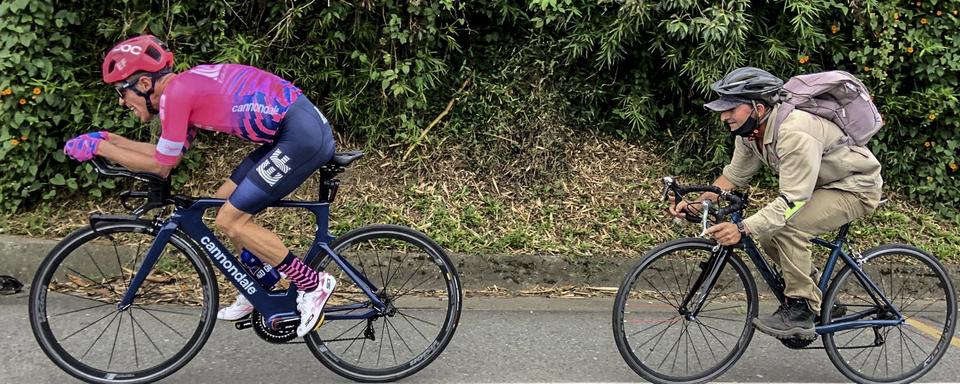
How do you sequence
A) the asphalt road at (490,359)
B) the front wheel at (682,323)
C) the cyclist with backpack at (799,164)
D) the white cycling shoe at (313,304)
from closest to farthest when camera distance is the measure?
the cyclist with backpack at (799,164), the white cycling shoe at (313,304), the front wheel at (682,323), the asphalt road at (490,359)

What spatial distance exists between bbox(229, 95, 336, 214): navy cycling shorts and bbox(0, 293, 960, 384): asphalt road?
0.96 m

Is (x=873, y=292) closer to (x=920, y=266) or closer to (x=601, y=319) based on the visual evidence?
(x=920, y=266)

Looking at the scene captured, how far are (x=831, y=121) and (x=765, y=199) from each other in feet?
9.41

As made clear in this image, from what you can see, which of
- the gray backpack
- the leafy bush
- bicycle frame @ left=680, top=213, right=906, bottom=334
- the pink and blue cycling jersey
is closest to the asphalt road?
bicycle frame @ left=680, top=213, right=906, bottom=334

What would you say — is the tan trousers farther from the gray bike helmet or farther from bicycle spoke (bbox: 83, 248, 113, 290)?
bicycle spoke (bbox: 83, 248, 113, 290)

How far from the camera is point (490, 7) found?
6.27 m

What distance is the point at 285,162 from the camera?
3.34m

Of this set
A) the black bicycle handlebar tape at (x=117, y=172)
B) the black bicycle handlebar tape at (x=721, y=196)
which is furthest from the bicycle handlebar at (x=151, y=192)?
the black bicycle handlebar tape at (x=721, y=196)

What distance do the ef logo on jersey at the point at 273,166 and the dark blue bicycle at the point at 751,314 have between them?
175 centimetres

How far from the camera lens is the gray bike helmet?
3.42 m

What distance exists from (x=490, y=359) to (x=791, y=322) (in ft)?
5.26

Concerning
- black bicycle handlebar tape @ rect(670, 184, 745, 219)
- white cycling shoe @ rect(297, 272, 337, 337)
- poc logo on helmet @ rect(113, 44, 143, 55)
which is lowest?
white cycling shoe @ rect(297, 272, 337, 337)

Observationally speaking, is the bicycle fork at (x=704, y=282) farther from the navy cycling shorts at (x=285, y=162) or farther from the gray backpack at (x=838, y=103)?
the navy cycling shorts at (x=285, y=162)

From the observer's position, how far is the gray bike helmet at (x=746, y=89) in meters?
3.42
